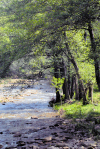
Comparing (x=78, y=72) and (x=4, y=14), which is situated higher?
(x=4, y=14)

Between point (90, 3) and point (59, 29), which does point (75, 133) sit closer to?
point (59, 29)

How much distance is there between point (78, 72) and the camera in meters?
19.1

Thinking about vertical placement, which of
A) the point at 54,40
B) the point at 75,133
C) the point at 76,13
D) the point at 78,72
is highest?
the point at 76,13

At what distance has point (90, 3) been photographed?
10.0 metres

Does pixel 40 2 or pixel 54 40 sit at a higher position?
pixel 40 2

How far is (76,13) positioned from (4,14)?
9.52m

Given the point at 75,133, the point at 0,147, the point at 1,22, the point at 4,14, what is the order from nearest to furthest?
the point at 0,147
the point at 75,133
the point at 4,14
the point at 1,22

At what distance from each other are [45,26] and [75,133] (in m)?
5.72

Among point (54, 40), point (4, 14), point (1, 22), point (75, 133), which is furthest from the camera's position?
point (1, 22)

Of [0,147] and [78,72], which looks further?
[78,72]

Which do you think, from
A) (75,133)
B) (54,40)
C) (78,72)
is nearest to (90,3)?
(54,40)

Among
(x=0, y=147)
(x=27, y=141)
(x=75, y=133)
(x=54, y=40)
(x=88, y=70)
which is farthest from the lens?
(x=88, y=70)

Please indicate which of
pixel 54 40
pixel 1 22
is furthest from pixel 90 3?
pixel 1 22

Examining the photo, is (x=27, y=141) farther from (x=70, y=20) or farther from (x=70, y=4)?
(x=70, y=4)
